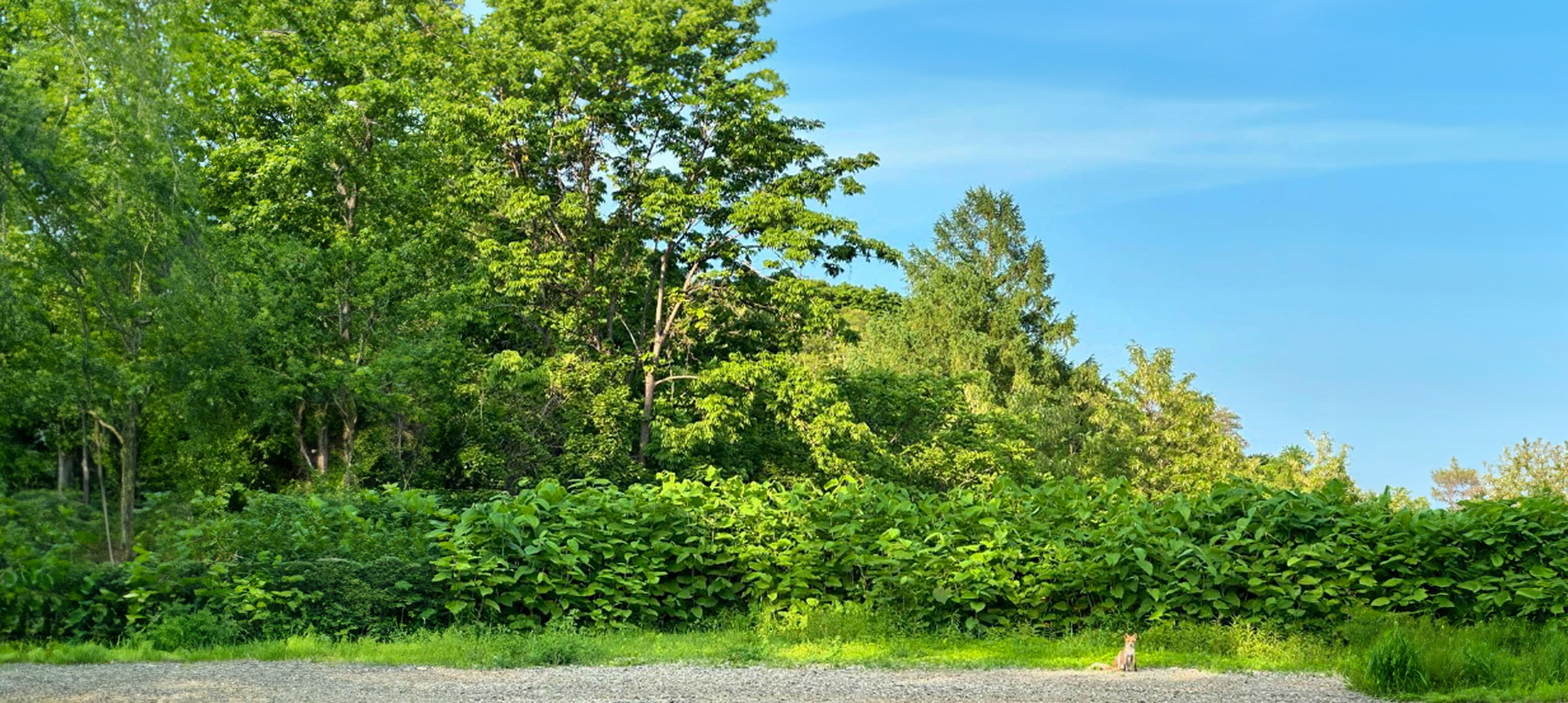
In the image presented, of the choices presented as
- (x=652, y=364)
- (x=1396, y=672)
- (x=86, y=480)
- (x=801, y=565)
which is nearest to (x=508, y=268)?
(x=652, y=364)

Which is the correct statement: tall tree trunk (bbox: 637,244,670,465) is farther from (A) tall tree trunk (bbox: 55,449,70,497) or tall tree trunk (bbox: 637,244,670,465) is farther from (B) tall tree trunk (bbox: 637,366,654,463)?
(A) tall tree trunk (bbox: 55,449,70,497)

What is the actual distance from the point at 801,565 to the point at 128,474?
11.5 m

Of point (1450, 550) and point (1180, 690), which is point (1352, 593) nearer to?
point (1450, 550)

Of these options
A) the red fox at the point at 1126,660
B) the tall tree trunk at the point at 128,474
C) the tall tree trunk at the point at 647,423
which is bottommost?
the red fox at the point at 1126,660

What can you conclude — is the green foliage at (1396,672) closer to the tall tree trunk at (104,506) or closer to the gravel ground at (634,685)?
the gravel ground at (634,685)

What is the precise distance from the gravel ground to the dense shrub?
1474 millimetres

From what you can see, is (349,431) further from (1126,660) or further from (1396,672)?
(1396,672)

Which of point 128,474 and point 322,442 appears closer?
point 128,474

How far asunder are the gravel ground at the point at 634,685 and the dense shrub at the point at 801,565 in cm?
147

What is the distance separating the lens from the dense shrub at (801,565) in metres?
9.05

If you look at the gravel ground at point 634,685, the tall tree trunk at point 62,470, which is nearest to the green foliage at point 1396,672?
the gravel ground at point 634,685

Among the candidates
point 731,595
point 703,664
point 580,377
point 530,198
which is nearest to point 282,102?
point 530,198

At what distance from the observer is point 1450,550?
9.16 m

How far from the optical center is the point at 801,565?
973 centimetres
